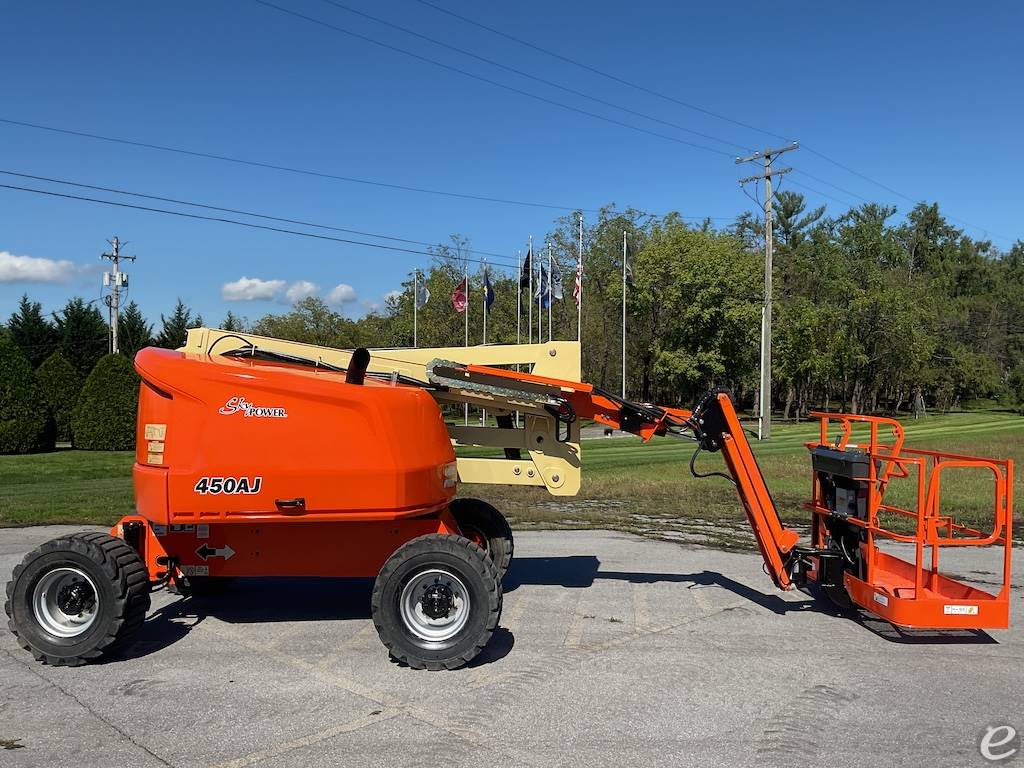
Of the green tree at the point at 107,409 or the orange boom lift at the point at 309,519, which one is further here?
the green tree at the point at 107,409

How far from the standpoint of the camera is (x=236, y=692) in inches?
222

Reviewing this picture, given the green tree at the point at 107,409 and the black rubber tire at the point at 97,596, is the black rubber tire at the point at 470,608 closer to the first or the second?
the black rubber tire at the point at 97,596

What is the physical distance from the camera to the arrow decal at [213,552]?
263 inches

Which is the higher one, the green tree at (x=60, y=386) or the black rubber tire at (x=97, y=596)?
the green tree at (x=60, y=386)

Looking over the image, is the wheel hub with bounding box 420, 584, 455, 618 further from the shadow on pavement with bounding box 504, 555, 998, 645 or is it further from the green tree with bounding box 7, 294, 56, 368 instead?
the green tree with bounding box 7, 294, 56, 368

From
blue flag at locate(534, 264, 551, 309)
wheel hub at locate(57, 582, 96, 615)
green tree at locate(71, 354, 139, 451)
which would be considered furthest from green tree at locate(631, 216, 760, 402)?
wheel hub at locate(57, 582, 96, 615)

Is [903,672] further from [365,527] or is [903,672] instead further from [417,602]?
[365,527]

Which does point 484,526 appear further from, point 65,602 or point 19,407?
point 19,407

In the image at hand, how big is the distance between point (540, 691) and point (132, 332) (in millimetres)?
43755

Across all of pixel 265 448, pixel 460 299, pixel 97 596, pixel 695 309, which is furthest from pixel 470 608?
pixel 695 309

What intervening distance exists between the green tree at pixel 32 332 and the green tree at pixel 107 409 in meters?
15.6

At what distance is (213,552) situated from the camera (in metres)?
6.73

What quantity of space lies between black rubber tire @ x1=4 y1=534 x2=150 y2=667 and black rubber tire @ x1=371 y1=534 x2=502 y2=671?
1.89 meters

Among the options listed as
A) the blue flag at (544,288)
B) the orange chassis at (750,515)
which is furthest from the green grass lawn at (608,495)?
the blue flag at (544,288)
